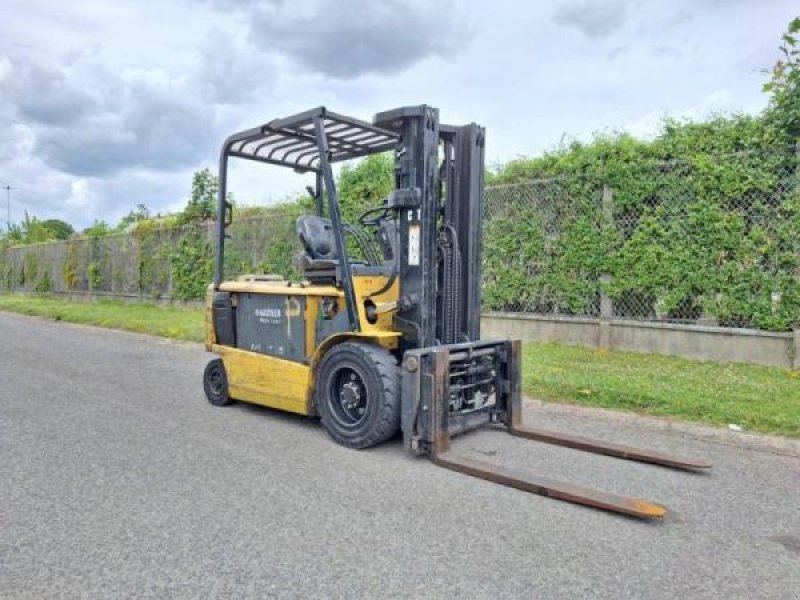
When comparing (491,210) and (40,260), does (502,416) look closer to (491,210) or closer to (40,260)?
(491,210)

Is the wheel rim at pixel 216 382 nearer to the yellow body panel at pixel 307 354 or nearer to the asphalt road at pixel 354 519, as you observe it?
the yellow body panel at pixel 307 354

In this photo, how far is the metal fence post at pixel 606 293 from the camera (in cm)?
901

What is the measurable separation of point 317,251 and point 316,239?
120 millimetres

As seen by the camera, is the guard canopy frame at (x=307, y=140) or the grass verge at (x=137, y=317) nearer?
the guard canopy frame at (x=307, y=140)

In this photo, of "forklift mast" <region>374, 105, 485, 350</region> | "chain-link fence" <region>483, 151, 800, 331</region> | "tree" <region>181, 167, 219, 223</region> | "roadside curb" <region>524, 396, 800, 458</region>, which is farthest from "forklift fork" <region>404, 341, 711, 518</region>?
"tree" <region>181, 167, 219, 223</region>

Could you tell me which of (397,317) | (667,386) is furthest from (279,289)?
(667,386)

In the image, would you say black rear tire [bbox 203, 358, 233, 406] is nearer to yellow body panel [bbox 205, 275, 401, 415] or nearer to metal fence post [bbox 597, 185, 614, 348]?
yellow body panel [bbox 205, 275, 401, 415]

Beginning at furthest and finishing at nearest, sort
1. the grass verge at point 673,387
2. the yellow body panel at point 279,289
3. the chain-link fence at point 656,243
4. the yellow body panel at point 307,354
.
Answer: the chain-link fence at point 656,243 → the grass verge at point 673,387 → the yellow body panel at point 279,289 → the yellow body panel at point 307,354

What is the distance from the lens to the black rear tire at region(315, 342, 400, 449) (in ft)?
16.0

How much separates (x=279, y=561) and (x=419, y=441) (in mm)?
1806

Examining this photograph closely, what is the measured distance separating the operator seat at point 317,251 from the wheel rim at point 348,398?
917 mm

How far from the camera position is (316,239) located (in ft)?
19.9

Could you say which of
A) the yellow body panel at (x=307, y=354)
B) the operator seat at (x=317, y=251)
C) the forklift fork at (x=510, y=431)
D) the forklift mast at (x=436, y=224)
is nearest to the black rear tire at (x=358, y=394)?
the yellow body panel at (x=307, y=354)

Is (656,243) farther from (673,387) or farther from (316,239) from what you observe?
(316,239)
